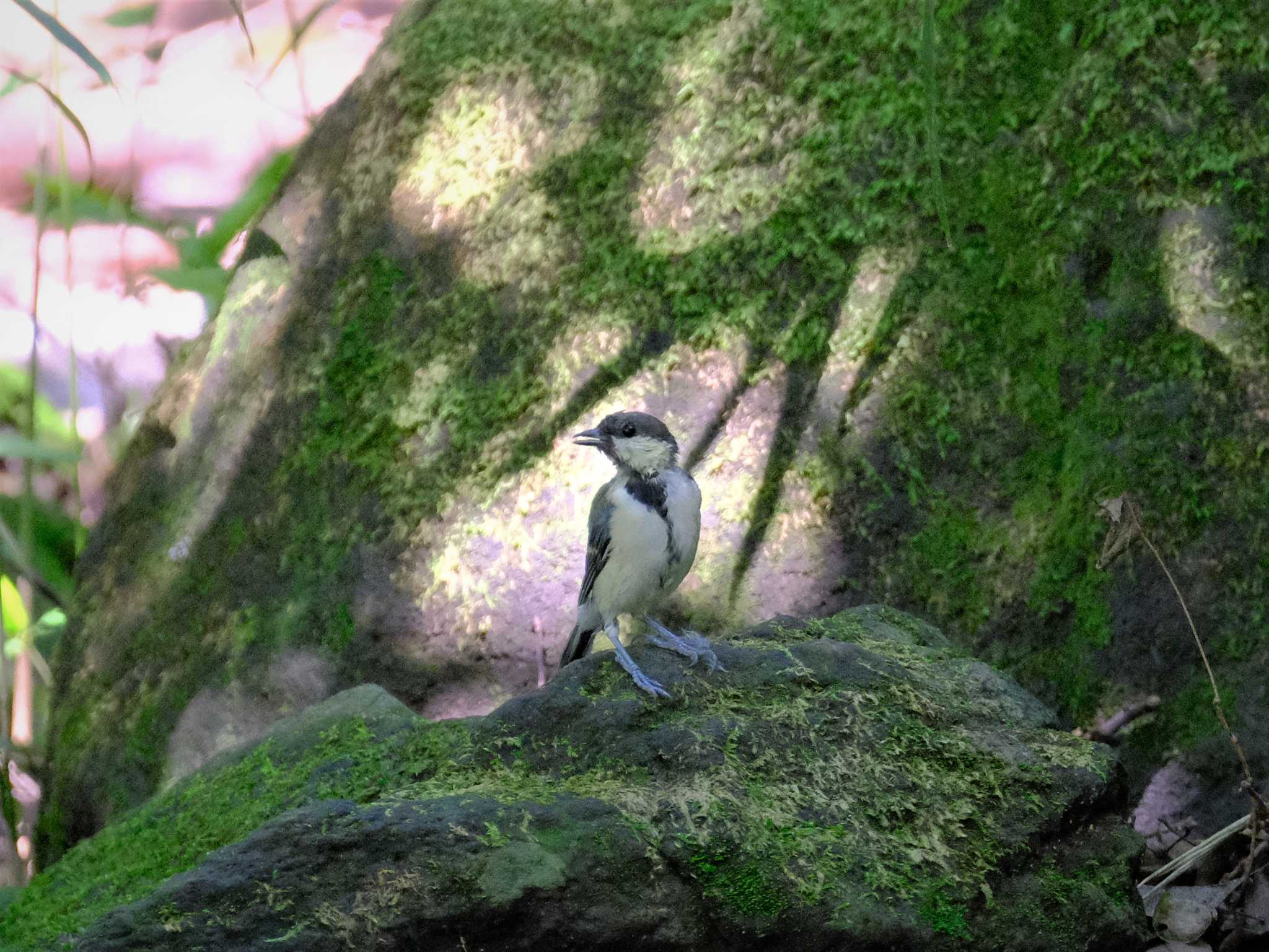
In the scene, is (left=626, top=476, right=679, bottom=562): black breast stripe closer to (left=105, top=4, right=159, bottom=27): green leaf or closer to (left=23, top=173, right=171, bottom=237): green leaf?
(left=23, top=173, right=171, bottom=237): green leaf

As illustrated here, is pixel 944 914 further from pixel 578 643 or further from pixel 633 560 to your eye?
pixel 578 643

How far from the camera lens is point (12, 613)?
212 inches

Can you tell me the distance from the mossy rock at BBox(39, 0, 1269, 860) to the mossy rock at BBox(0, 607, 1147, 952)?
802 mm

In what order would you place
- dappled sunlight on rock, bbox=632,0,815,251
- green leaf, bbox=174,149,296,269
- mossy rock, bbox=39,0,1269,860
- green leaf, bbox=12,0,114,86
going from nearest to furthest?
1. green leaf, bbox=12,0,114,86
2. mossy rock, bbox=39,0,1269,860
3. dappled sunlight on rock, bbox=632,0,815,251
4. green leaf, bbox=174,149,296,269

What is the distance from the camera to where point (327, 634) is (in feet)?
14.5

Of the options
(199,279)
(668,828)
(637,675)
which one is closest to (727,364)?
(637,675)

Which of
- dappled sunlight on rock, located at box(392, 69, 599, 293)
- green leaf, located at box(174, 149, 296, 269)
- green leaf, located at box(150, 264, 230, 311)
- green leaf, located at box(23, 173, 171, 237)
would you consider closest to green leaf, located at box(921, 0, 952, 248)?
dappled sunlight on rock, located at box(392, 69, 599, 293)

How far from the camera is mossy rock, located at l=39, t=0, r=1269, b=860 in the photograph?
3701mm

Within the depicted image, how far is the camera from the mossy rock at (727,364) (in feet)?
12.1

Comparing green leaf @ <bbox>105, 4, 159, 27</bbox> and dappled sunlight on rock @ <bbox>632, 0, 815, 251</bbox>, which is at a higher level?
dappled sunlight on rock @ <bbox>632, 0, 815, 251</bbox>

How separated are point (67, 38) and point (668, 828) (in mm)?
1986

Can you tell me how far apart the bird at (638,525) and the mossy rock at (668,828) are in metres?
0.33

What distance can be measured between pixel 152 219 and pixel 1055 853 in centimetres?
567

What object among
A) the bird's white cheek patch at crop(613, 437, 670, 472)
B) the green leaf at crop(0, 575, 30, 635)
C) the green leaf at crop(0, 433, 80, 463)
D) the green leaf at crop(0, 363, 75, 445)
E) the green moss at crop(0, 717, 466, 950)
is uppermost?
the bird's white cheek patch at crop(613, 437, 670, 472)
